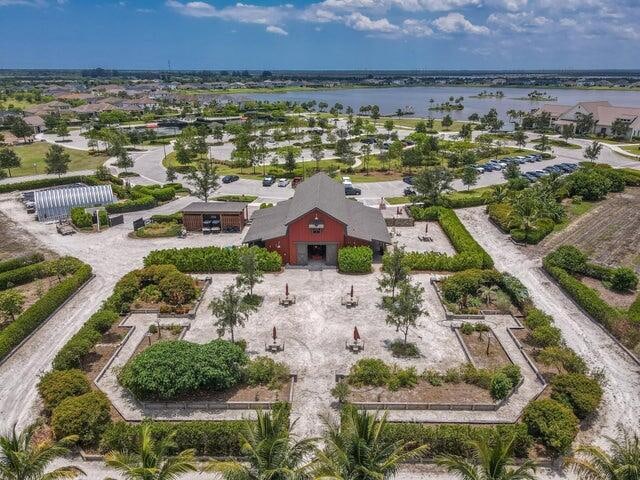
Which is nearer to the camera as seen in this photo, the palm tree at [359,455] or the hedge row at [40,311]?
the palm tree at [359,455]

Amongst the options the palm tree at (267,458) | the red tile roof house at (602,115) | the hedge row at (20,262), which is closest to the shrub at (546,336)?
the palm tree at (267,458)

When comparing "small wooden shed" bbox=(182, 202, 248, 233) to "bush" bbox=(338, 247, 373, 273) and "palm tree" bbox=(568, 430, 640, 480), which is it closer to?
"bush" bbox=(338, 247, 373, 273)

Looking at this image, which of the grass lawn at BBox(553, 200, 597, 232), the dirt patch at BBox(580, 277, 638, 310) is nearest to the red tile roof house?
the grass lawn at BBox(553, 200, 597, 232)

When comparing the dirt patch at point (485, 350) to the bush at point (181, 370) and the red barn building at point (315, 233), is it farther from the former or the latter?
the bush at point (181, 370)

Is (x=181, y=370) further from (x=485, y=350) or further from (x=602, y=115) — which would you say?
(x=602, y=115)

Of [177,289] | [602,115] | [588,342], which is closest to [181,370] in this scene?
[177,289]

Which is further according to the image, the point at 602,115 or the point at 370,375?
the point at 602,115
